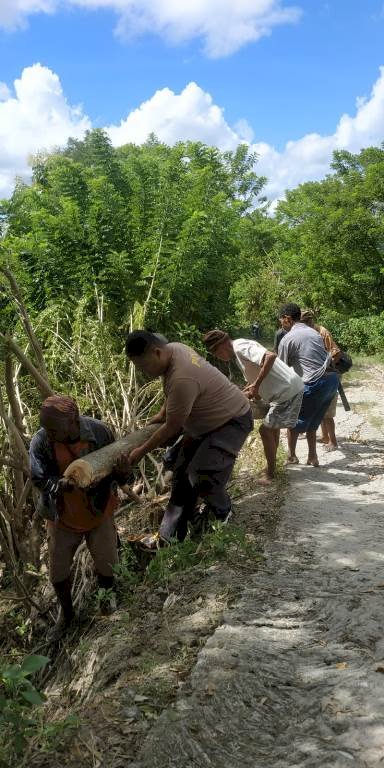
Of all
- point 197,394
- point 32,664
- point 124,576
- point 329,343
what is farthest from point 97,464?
point 329,343

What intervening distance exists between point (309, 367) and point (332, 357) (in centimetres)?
46

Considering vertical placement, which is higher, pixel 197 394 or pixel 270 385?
pixel 197 394

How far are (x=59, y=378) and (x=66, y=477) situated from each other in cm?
340

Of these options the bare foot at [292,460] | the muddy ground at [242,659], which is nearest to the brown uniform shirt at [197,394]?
the muddy ground at [242,659]

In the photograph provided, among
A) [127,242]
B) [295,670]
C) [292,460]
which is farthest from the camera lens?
[127,242]

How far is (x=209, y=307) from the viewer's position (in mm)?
10664

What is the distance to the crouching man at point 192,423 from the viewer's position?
3.67 meters

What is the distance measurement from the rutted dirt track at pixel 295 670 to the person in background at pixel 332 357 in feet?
7.27

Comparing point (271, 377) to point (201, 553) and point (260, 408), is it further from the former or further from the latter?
point (201, 553)

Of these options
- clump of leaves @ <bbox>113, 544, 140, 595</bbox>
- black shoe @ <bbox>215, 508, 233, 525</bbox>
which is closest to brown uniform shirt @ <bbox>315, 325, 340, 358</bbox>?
black shoe @ <bbox>215, 508, 233, 525</bbox>

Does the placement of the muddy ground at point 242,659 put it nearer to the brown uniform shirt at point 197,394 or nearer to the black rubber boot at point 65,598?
the black rubber boot at point 65,598

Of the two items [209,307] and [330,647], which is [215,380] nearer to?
[330,647]

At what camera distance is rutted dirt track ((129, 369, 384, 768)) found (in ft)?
7.43

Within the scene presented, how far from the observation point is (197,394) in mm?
3805
